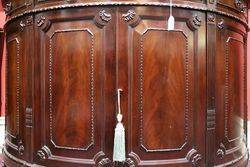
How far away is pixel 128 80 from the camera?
2.03 meters

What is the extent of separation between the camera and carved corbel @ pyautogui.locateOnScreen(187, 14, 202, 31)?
82.6 inches

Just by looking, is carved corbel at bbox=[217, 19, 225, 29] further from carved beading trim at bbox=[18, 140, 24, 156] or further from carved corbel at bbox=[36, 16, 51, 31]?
carved beading trim at bbox=[18, 140, 24, 156]

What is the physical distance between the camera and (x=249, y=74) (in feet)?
10.3

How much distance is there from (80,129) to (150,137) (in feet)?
1.50

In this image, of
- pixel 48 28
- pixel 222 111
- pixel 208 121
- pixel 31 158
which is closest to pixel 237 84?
pixel 222 111

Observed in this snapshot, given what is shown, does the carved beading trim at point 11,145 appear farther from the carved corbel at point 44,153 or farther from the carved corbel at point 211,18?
the carved corbel at point 211,18

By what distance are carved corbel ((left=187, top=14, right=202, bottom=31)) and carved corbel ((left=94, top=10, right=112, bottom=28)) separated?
520mm

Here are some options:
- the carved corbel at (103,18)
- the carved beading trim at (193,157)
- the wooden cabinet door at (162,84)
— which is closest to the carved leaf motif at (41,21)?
the carved corbel at (103,18)

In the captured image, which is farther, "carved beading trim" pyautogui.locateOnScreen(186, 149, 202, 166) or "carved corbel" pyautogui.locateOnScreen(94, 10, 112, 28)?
"carved beading trim" pyautogui.locateOnScreen(186, 149, 202, 166)

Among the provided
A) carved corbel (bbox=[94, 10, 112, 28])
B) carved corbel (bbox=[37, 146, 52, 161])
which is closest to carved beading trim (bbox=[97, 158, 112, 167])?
carved corbel (bbox=[37, 146, 52, 161])

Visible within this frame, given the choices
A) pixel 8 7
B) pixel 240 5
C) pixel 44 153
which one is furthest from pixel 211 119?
pixel 8 7

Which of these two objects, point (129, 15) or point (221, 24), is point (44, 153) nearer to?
point (129, 15)

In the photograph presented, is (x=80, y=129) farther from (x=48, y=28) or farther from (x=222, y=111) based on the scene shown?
(x=222, y=111)

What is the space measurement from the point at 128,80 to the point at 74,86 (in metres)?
0.36
